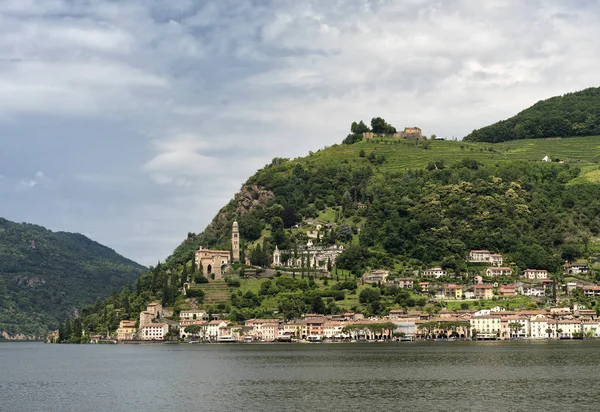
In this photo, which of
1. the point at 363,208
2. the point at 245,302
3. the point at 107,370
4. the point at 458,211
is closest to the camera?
the point at 107,370

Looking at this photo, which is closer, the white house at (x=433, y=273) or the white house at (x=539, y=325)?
the white house at (x=539, y=325)

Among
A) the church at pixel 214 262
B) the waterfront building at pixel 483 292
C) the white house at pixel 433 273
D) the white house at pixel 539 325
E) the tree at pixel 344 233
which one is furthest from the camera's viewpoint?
the tree at pixel 344 233

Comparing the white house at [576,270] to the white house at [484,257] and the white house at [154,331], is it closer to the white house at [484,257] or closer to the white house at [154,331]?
the white house at [484,257]

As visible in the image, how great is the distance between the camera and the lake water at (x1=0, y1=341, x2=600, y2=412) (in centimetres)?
6078

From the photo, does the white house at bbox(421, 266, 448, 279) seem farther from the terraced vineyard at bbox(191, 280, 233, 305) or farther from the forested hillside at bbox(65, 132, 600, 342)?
the terraced vineyard at bbox(191, 280, 233, 305)

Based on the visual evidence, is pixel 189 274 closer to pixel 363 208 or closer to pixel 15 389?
pixel 363 208

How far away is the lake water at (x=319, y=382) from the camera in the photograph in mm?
60781

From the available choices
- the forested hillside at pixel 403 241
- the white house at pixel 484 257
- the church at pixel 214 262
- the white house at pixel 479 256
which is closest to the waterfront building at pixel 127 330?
the forested hillside at pixel 403 241

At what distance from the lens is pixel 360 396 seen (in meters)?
64.6

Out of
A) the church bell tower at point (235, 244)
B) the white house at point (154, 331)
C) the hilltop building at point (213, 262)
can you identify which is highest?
the church bell tower at point (235, 244)

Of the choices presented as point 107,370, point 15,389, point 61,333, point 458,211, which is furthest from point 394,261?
point 15,389

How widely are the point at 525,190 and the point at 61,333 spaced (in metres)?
101

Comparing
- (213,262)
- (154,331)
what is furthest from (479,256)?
(154,331)

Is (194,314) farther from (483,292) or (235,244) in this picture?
(483,292)
